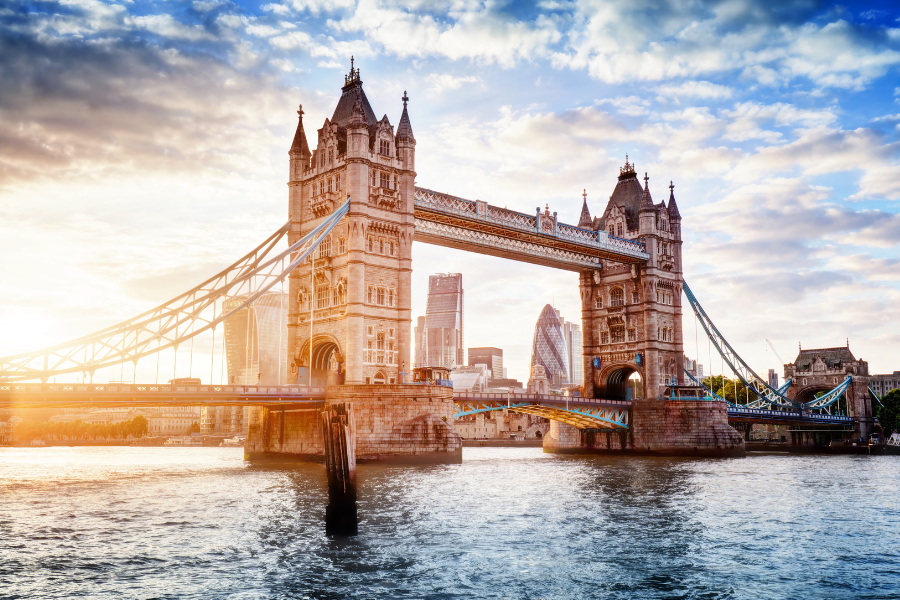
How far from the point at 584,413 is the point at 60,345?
154 feet

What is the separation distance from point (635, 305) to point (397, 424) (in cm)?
3944

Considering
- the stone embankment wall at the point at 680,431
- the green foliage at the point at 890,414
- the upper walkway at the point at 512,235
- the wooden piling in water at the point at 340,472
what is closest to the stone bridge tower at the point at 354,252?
the upper walkway at the point at 512,235

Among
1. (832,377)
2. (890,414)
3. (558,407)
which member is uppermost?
(832,377)

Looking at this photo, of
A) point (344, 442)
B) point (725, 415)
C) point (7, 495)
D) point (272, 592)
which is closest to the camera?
point (272, 592)

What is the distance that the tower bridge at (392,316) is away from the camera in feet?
180

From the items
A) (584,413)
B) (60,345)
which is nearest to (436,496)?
(60,345)

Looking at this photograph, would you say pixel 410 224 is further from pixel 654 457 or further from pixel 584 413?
pixel 654 457

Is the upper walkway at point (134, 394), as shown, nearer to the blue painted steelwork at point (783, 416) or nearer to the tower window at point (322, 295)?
the tower window at point (322, 295)

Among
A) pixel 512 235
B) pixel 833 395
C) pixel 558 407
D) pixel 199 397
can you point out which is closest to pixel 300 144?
pixel 512 235

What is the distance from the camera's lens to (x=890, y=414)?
11075 centimetres

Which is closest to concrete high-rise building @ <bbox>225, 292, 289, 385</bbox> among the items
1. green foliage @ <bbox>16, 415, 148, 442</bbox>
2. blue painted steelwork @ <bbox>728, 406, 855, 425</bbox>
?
green foliage @ <bbox>16, 415, 148, 442</bbox>

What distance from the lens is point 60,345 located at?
49125mm

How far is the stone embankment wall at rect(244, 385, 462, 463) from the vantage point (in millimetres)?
55156

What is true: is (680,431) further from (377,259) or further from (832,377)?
(832,377)
